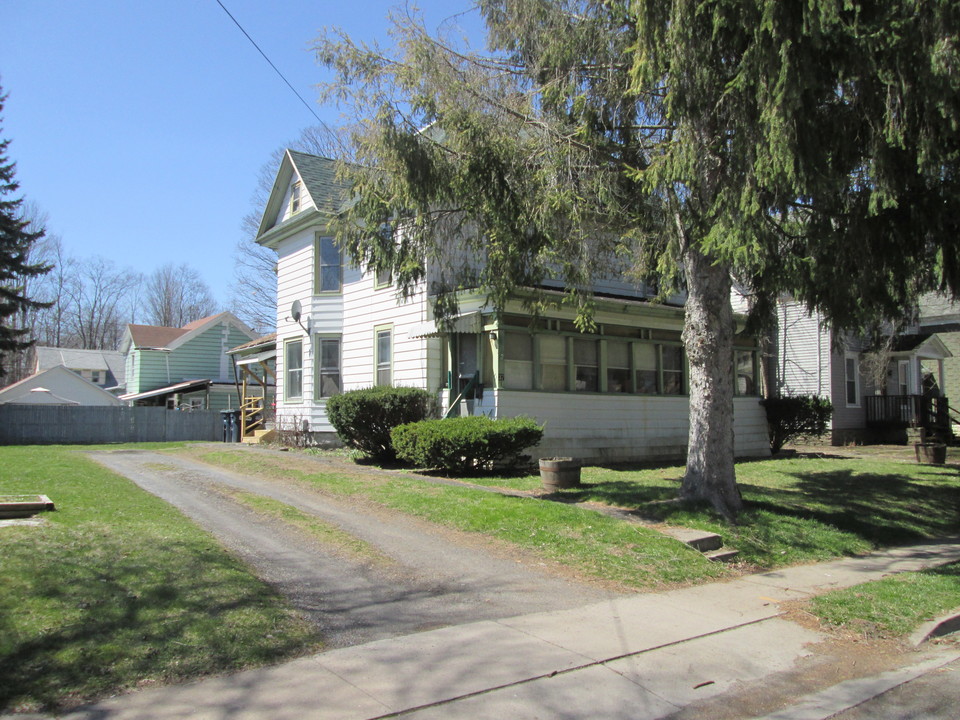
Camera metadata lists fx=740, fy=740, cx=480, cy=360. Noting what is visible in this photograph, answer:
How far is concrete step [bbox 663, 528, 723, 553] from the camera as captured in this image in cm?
946

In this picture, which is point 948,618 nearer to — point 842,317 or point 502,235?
point 842,317

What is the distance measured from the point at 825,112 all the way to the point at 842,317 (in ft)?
15.7

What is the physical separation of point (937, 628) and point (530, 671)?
13.8ft

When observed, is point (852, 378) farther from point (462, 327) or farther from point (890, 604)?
point (890, 604)

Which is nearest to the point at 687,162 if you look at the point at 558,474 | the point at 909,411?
the point at 558,474

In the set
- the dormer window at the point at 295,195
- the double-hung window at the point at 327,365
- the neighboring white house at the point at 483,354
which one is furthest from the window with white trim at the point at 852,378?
the dormer window at the point at 295,195

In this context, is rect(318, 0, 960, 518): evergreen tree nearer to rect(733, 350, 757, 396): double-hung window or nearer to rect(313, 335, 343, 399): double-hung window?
rect(313, 335, 343, 399): double-hung window

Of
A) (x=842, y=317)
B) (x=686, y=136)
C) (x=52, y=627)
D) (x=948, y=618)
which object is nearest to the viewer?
(x=52, y=627)

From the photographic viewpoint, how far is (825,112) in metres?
8.94

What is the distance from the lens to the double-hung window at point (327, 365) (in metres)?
20.8

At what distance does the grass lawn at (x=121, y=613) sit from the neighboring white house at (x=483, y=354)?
876cm

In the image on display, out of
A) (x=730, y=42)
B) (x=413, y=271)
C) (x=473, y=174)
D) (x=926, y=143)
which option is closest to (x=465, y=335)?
(x=413, y=271)

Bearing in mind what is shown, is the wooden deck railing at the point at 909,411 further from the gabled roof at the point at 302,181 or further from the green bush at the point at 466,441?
the gabled roof at the point at 302,181

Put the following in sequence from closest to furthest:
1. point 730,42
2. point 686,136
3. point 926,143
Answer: point 926,143, point 730,42, point 686,136
